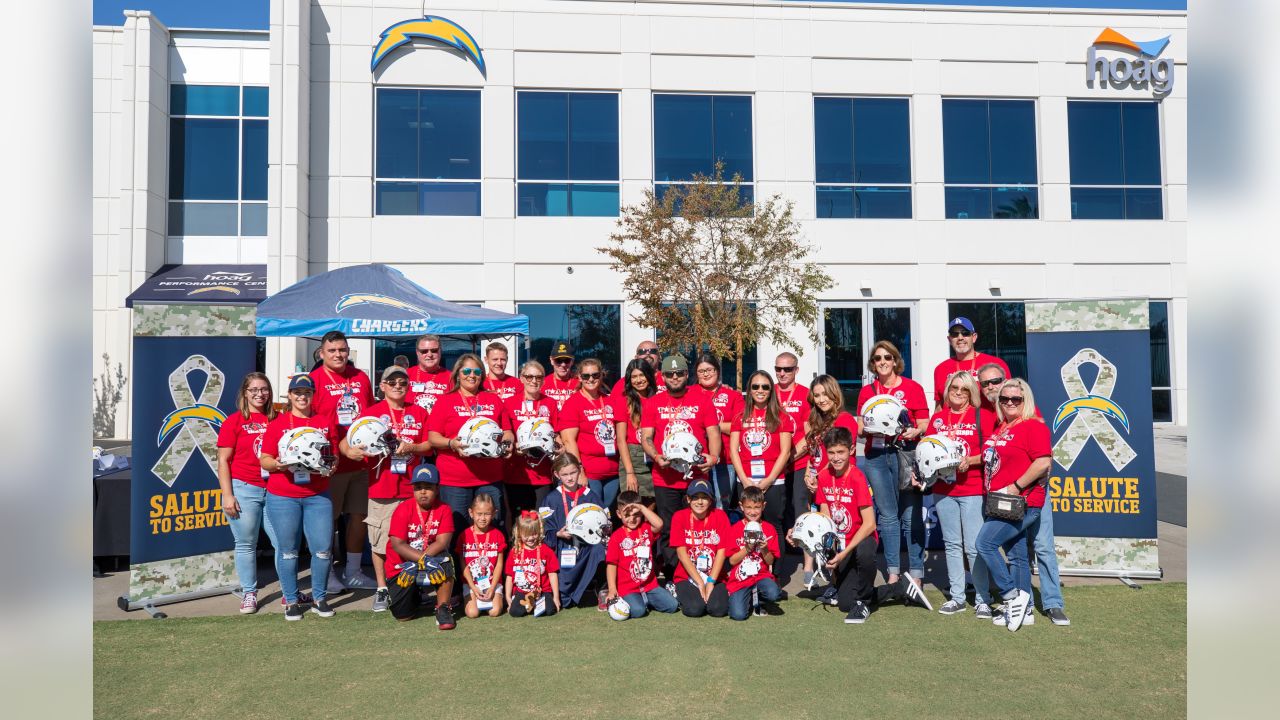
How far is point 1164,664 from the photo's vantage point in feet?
15.5

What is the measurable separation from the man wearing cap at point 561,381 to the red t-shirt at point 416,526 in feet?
5.08

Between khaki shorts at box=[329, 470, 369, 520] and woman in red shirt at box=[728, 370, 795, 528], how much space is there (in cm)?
335

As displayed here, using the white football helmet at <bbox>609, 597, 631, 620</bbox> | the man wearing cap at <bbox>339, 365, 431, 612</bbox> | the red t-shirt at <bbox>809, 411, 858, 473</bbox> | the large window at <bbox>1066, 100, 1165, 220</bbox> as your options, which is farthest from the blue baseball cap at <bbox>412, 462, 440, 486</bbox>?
the large window at <bbox>1066, 100, 1165, 220</bbox>

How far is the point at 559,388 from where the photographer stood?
23.7 ft

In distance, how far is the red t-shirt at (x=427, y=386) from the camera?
7230 millimetres

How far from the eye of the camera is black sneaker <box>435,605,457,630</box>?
18.3ft

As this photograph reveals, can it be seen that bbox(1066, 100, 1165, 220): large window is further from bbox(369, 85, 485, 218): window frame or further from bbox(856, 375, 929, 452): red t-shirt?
bbox(856, 375, 929, 452): red t-shirt

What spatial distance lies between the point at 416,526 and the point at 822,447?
3464 mm

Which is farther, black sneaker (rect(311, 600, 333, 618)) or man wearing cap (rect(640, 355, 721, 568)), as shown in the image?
man wearing cap (rect(640, 355, 721, 568))

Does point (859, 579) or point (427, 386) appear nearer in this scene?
point (859, 579)

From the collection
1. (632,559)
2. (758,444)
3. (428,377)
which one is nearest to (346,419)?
(428,377)

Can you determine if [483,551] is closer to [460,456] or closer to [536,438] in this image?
[460,456]
